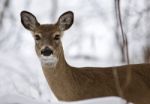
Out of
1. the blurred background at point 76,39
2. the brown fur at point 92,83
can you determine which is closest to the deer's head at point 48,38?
the brown fur at point 92,83

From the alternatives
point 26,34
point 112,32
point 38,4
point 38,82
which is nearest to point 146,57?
point 38,82

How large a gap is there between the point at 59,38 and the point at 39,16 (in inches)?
266

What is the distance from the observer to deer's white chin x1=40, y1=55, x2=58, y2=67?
29.7 ft

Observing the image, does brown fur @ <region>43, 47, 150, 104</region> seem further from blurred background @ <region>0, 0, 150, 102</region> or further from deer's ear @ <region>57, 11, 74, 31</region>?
deer's ear @ <region>57, 11, 74, 31</region>

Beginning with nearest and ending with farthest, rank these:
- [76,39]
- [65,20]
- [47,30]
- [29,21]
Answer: [47,30] → [29,21] → [65,20] → [76,39]

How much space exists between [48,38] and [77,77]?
0.54 meters

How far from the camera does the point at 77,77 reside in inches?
364

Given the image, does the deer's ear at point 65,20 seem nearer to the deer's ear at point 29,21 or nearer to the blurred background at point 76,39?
the deer's ear at point 29,21

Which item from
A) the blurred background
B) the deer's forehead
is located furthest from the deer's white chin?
the blurred background

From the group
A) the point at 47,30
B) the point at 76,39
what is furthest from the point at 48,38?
the point at 76,39

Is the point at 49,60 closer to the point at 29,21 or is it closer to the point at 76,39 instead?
the point at 29,21

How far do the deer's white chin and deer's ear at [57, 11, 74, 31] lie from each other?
0.75 metres

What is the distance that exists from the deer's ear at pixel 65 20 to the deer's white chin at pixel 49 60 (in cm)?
75

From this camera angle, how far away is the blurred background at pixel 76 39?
10977 mm
